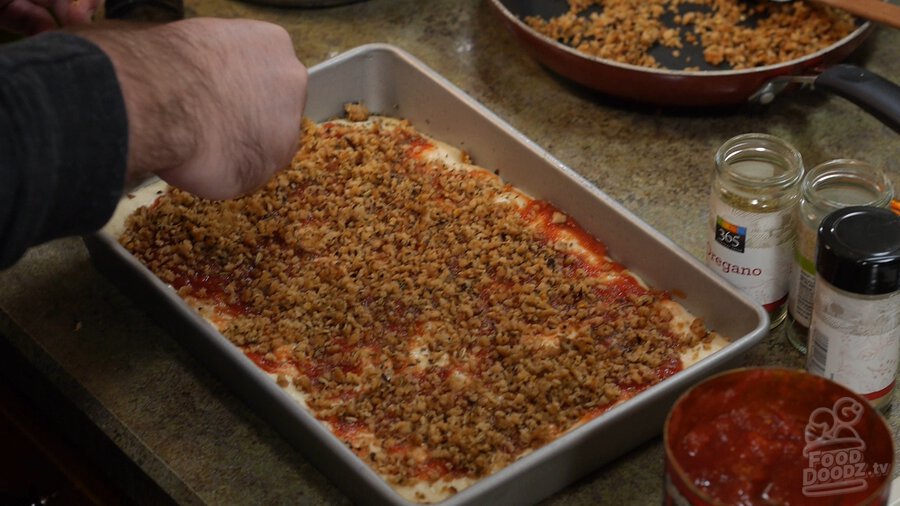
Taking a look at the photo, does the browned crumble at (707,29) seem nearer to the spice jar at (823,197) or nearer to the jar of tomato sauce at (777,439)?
the spice jar at (823,197)

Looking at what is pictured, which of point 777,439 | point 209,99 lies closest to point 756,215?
point 777,439

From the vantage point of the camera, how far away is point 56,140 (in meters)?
0.86

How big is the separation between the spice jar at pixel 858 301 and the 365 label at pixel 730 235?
0.12 metres

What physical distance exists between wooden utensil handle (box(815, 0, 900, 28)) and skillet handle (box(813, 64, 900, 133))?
171mm

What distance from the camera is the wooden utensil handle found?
4.72ft

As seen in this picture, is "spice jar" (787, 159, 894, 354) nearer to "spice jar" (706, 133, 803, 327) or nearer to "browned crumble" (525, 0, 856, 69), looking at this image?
"spice jar" (706, 133, 803, 327)

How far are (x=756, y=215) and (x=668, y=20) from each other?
581 millimetres

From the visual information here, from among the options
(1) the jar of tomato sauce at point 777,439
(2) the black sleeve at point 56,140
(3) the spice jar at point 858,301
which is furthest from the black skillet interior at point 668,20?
(2) the black sleeve at point 56,140

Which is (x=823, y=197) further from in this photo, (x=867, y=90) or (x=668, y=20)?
(x=668, y=20)

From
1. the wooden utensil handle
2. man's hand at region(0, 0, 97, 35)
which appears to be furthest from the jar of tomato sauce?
man's hand at region(0, 0, 97, 35)

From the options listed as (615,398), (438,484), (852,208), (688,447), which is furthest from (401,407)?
(852,208)

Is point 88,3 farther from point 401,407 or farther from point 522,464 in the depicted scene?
point 522,464

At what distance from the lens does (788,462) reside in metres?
0.91

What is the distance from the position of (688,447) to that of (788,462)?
84mm
